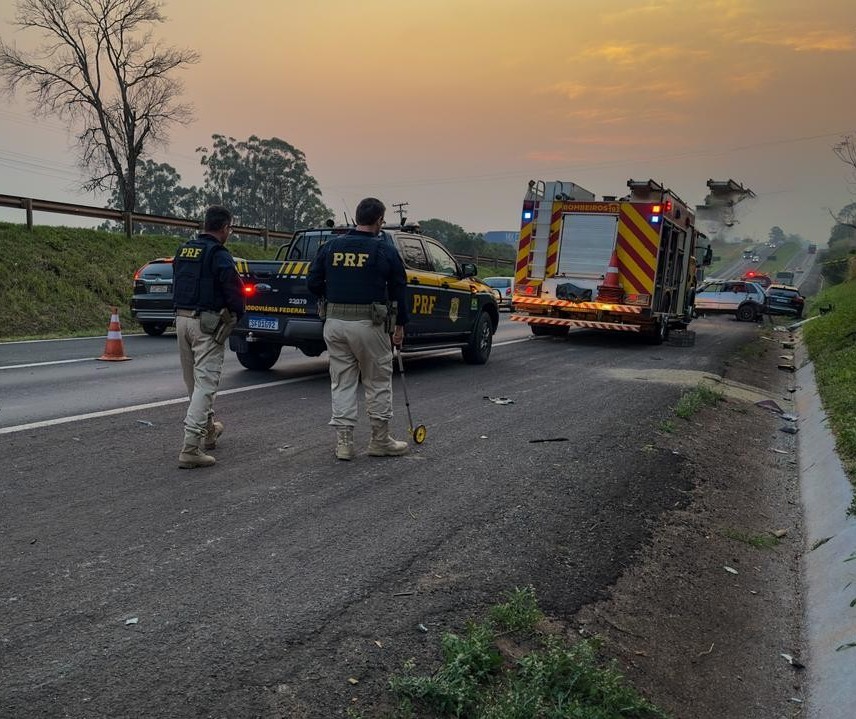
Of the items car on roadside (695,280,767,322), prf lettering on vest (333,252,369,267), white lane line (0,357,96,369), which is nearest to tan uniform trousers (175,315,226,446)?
prf lettering on vest (333,252,369,267)

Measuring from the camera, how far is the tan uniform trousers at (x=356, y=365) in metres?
5.70

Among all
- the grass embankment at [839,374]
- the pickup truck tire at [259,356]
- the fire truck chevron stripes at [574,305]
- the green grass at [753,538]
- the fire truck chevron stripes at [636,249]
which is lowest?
the green grass at [753,538]

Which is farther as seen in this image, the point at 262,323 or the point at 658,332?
the point at 658,332

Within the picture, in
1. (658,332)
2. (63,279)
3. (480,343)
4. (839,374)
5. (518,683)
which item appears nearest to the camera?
(518,683)

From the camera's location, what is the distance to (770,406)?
32.1 ft

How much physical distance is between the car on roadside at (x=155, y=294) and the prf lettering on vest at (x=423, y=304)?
7203mm

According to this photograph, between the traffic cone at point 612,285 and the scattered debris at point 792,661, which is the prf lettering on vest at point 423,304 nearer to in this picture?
the traffic cone at point 612,285

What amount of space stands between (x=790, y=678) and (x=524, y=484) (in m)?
2.30

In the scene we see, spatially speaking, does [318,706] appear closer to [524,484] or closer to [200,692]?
[200,692]

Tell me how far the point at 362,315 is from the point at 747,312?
26.0m

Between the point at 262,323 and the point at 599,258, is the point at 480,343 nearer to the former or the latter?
the point at 262,323

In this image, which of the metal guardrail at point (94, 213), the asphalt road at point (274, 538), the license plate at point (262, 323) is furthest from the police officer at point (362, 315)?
the metal guardrail at point (94, 213)

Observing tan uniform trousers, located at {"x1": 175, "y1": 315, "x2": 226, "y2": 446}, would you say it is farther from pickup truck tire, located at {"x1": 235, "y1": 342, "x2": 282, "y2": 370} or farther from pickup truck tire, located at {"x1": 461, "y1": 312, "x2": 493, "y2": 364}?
pickup truck tire, located at {"x1": 461, "y1": 312, "x2": 493, "y2": 364}

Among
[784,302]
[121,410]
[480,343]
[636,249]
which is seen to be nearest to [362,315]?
[121,410]
